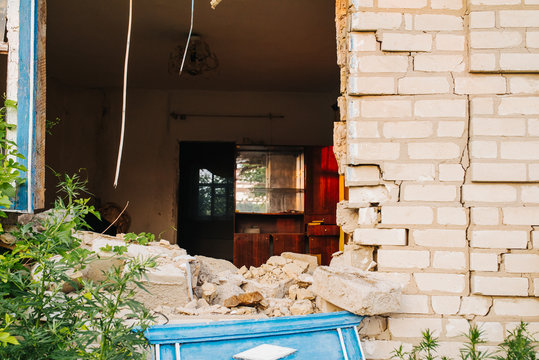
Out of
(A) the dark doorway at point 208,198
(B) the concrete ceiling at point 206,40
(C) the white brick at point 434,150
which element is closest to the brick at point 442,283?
(C) the white brick at point 434,150

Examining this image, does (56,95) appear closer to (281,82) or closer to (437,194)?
(281,82)

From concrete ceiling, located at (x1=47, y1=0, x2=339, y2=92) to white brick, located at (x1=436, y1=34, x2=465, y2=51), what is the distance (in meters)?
2.73

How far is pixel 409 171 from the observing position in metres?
2.72

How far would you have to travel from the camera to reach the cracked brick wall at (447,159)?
2.64 m

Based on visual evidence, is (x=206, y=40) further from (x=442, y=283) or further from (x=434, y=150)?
(x=442, y=283)

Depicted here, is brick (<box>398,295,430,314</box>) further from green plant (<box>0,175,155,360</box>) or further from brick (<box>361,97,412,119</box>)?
green plant (<box>0,175,155,360</box>)

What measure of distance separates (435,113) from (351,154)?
1.81 ft

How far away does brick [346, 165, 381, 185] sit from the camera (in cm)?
274

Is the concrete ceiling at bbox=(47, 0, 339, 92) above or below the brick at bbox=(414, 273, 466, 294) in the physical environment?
above

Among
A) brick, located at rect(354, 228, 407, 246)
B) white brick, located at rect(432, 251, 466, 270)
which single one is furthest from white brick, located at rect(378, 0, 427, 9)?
white brick, located at rect(432, 251, 466, 270)

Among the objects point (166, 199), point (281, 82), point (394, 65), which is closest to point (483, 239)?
point (394, 65)

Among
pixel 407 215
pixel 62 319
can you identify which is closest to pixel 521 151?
pixel 407 215

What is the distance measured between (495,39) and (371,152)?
98 centimetres

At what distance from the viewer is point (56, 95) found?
8312mm
